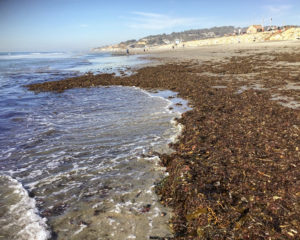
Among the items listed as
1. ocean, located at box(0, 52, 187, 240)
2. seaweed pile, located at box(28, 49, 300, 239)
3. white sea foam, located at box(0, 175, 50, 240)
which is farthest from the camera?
ocean, located at box(0, 52, 187, 240)

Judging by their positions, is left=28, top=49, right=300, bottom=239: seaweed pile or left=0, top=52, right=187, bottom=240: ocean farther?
left=0, top=52, right=187, bottom=240: ocean

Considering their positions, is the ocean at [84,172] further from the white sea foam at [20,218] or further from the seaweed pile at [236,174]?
the seaweed pile at [236,174]

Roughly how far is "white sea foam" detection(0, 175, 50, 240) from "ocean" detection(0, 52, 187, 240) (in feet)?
0.05

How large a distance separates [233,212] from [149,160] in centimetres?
254

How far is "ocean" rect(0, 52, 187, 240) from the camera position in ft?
11.1

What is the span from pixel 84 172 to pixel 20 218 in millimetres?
1629

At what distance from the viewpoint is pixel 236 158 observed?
4.83 m

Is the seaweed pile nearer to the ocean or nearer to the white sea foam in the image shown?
the ocean

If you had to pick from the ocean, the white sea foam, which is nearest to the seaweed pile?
the ocean

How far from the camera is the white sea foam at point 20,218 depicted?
3236mm

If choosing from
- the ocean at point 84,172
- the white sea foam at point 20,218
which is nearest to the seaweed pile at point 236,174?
the ocean at point 84,172

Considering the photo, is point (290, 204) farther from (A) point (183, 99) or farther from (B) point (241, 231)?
(A) point (183, 99)

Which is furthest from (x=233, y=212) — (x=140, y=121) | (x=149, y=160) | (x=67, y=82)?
(x=67, y=82)

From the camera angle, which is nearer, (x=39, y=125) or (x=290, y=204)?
(x=290, y=204)
